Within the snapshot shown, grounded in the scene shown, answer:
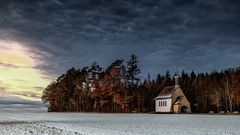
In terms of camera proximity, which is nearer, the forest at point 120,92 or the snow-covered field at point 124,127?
the snow-covered field at point 124,127

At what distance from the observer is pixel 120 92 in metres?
105

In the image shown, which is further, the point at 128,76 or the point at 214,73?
the point at 214,73

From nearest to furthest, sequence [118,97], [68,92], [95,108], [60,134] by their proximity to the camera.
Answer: [60,134]
[118,97]
[95,108]
[68,92]

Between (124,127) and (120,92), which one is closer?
(124,127)

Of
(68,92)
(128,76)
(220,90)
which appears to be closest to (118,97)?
(128,76)

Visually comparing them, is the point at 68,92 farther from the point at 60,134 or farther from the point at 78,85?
the point at 60,134

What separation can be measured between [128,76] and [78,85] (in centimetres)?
2988

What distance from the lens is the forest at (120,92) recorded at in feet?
349

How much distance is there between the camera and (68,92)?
14288 cm

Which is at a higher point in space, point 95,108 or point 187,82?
point 187,82

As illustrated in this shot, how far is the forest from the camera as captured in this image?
106 meters

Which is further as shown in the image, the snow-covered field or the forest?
the forest

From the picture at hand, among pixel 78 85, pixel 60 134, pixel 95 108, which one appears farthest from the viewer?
pixel 78 85

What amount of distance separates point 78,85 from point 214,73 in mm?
68066
